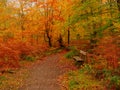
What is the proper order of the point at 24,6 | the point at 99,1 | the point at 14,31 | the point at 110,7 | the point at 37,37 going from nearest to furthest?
the point at 110,7 → the point at 99,1 → the point at 14,31 → the point at 24,6 → the point at 37,37

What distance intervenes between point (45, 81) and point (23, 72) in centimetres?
373

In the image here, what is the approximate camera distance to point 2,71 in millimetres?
17734

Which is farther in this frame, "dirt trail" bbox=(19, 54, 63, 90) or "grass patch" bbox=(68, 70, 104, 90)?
"dirt trail" bbox=(19, 54, 63, 90)

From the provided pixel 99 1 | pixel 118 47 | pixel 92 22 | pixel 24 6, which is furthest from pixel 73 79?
pixel 24 6

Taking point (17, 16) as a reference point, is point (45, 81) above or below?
below

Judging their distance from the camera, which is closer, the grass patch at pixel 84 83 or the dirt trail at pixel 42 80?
the grass patch at pixel 84 83

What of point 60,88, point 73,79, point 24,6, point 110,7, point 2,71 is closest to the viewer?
point 60,88

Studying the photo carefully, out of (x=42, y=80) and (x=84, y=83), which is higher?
(x=84, y=83)

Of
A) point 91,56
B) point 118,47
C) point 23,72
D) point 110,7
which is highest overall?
point 110,7

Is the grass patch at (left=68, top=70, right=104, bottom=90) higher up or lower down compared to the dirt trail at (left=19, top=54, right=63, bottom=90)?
higher up

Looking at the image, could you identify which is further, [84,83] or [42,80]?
[42,80]

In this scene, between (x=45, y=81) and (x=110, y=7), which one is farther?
(x=110, y=7)

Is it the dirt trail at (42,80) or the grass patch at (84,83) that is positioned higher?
the grass patch at (84,83)

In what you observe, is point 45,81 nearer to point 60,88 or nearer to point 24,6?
point 60,88
